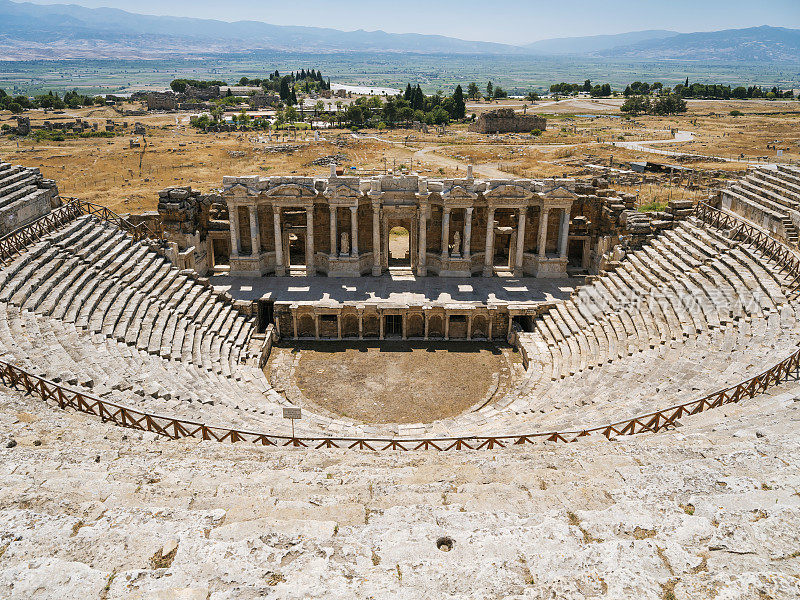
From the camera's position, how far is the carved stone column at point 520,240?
114 feet

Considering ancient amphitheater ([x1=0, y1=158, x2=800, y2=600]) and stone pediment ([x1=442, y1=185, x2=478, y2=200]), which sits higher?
stone pediment ([x1=442, y1=185, x2=478, y2=200])

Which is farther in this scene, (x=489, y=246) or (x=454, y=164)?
(x=454, y=164)

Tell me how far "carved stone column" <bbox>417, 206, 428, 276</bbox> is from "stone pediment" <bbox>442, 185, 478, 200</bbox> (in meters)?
1.45

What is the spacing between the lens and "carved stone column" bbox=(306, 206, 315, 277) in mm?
34688

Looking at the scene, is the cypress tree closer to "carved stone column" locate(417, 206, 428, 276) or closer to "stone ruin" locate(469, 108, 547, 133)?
"stone ruin" locate(469, 108, 547, 133)

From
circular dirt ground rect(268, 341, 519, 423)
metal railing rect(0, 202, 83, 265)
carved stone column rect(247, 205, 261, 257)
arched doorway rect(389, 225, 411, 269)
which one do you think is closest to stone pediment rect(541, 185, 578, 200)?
arched doorway rect(389, 225, 411, 269)

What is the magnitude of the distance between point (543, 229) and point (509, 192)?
297 centimetres

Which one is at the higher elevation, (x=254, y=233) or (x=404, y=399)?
(x=254, y=233)

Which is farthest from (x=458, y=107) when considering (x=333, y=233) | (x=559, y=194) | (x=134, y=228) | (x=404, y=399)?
(x=404, y=399)

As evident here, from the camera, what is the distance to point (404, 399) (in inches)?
985

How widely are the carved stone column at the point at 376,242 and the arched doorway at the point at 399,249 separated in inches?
77.6

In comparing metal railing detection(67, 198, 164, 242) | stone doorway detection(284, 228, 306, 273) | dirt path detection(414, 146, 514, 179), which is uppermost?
metal railing detection(67, 198, 164, 242)

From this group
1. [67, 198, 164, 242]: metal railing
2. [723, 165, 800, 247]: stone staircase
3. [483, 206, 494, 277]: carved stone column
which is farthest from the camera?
[483, 206, 494, 277]: carved stone column

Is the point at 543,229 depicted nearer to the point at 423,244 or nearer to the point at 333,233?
the point at 423,244
